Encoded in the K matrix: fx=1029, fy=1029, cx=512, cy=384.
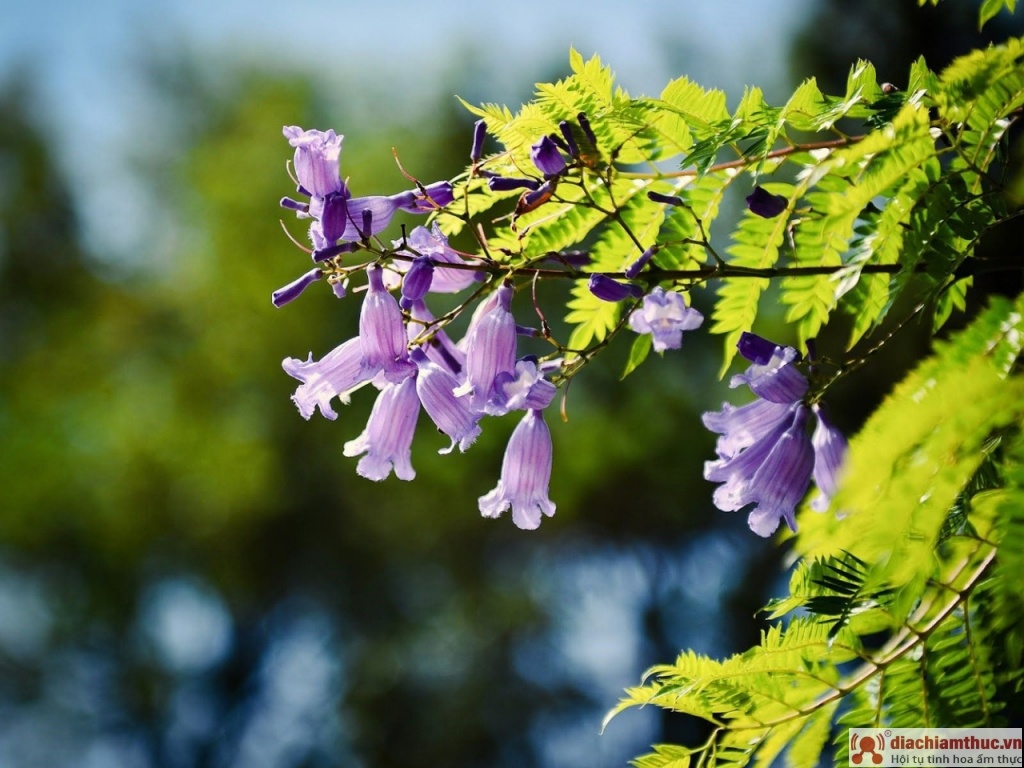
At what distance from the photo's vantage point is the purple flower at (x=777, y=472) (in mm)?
854

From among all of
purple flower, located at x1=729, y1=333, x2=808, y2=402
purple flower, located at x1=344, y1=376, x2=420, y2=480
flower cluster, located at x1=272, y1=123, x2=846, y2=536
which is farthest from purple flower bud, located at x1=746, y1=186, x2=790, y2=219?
purple flower, located at x1=344, y1=376, x2=420, y2=480

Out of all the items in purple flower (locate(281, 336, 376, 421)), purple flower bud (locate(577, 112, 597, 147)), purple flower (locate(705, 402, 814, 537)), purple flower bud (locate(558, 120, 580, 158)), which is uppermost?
purple flower bud (locate(577, 112, 597, 147))

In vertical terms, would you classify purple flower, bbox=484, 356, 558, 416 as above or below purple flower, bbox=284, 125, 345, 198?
below

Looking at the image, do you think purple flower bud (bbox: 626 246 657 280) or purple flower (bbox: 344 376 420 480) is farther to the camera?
purple flower (bbox: 344 376 420 480)

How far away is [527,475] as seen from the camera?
95cm

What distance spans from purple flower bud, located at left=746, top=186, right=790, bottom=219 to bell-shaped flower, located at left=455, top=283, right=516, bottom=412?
0.22m

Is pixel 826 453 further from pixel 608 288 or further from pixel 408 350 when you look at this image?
pixel 408 350

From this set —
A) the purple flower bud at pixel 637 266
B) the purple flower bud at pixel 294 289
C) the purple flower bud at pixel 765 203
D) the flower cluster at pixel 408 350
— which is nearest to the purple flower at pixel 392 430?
the flower cluster at pixel 408 350

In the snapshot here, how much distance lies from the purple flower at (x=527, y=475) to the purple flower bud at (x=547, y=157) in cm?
23

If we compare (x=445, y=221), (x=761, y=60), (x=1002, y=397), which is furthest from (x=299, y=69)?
(x=1002, y=397)

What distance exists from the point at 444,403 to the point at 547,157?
22cm

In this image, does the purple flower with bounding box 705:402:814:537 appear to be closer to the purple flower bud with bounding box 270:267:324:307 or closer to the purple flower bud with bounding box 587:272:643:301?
the purple flower bud with bounding box 587:272:643:301

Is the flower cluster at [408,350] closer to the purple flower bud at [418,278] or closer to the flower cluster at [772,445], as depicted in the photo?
the purple flower bud at [418,278]

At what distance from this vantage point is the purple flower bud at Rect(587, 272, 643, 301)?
0.77m
